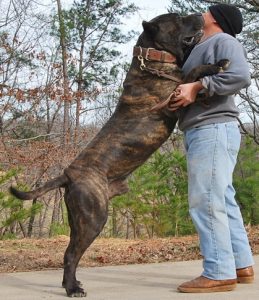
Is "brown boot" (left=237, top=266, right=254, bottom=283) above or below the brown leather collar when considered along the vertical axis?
below

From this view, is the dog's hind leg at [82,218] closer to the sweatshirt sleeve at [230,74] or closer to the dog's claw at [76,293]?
the dog's claw at [76,293]

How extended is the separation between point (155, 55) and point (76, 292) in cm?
179

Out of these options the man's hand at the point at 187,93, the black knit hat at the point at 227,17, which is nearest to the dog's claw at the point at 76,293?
the man's hand at the point at 187,93

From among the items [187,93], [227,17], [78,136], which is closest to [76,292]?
[187,93]

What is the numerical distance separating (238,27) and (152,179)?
704 cm

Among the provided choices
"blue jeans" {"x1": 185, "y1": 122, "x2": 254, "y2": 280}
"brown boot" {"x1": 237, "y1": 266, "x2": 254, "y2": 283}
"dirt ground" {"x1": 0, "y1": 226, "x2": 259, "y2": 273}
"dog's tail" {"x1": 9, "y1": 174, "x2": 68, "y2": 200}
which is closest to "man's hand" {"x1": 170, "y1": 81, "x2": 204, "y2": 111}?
"blue jeans" {"x1": 185, "y1": 122, "x2": 254, "y2": 280}

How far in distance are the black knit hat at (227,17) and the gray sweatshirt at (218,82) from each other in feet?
0.51

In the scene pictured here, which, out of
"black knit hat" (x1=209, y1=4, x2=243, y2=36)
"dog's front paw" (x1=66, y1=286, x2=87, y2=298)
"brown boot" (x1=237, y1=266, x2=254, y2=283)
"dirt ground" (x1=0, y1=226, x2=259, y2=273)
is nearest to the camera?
"dog's front paw" (x1=66, y1=286, x2=87, y2=298)

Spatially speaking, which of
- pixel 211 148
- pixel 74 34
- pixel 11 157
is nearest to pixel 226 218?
pixel 211 148

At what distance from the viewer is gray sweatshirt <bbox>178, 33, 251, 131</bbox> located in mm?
3637

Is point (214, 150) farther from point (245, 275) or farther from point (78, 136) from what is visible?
point (78, 136)

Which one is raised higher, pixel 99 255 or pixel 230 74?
pixel 230 74

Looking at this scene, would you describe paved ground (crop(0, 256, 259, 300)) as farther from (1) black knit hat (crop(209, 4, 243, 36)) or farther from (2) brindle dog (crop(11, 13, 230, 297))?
(1) black knit hat (crop(209, 4, 243, 36))

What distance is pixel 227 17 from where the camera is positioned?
12.8 ft
